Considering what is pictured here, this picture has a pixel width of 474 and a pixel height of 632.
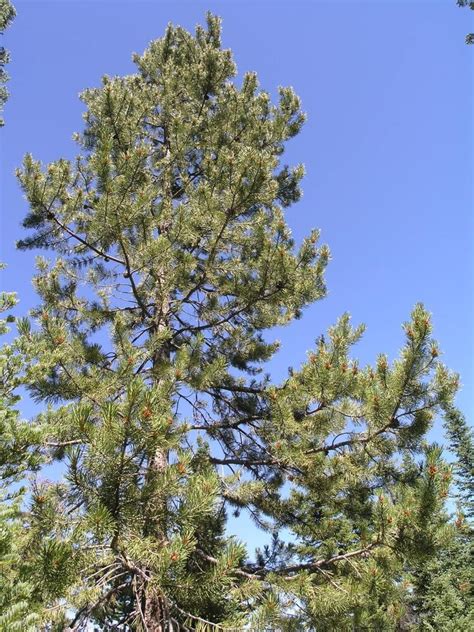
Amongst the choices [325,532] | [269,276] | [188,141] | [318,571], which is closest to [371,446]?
[325,532]

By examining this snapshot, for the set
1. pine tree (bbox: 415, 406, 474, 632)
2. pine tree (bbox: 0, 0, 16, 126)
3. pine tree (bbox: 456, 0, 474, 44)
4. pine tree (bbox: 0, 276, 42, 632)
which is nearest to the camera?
pine tree (bbox: 0, 276, 42, 632)

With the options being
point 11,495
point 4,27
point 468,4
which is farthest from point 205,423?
point 4,27

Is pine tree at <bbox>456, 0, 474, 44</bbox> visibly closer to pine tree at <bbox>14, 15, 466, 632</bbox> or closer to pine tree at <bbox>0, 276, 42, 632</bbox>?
pine tree at <bbox>14, 15, 466, 632</bbox>

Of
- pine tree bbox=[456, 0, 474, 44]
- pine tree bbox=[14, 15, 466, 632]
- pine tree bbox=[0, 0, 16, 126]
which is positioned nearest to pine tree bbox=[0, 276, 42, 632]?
pine tree bbox=[14, 15, 466, 632]

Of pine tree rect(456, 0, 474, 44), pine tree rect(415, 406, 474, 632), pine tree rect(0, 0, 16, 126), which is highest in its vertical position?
pine tree rect(0, 0, 16, 126)

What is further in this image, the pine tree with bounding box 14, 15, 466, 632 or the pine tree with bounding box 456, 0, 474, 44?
the pine tree with bounding box 456, 0, 474, 44

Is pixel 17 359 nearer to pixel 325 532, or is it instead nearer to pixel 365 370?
pixel 365 370

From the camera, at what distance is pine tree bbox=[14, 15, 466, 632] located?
310cm

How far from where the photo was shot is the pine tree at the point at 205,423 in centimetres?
310

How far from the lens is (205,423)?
248 inches

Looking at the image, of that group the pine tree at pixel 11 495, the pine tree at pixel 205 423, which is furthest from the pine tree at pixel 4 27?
the pine tree at pixel 11 495

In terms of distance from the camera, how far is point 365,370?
4.62m

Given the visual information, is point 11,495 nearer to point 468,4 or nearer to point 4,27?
point 468,4

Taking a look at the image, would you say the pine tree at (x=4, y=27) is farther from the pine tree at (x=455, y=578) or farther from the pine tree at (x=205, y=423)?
the pine tree at (x=455, y=578)
